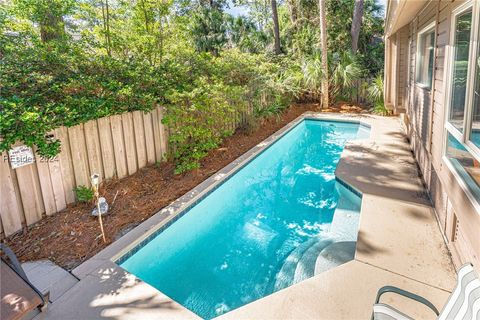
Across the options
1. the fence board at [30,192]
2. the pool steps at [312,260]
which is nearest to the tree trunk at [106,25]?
the fence board at [30,192]

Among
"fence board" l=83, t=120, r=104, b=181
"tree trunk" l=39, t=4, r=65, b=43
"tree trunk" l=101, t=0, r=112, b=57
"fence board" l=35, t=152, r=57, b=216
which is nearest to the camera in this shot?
"fence board" l=35, t=152, r=57, b=216

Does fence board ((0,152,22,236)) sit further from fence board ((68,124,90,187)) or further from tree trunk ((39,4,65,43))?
tree trunk ((39,4,65,43))

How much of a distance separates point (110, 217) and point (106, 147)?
1.23m

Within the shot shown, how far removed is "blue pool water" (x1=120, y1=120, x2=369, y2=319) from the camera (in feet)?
10.5

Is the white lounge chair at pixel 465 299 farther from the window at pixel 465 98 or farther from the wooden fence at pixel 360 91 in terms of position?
the wooden fence at pixel 360 91

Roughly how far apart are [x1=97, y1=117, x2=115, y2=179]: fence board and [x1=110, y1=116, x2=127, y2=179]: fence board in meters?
0.07

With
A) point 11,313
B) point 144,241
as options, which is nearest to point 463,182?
point 144,241

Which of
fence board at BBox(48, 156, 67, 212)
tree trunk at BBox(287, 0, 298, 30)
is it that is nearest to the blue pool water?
fence board at BBox(48, 156, 67, 212)

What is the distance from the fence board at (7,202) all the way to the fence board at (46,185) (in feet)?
1.06

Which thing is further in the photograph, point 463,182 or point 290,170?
point 290,170

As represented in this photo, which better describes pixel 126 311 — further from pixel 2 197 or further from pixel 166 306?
pixel 2 197

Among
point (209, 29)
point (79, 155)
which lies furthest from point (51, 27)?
point (209, 29)

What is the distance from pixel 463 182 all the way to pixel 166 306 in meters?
2.58

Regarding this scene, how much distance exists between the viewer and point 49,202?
12.9 ft
